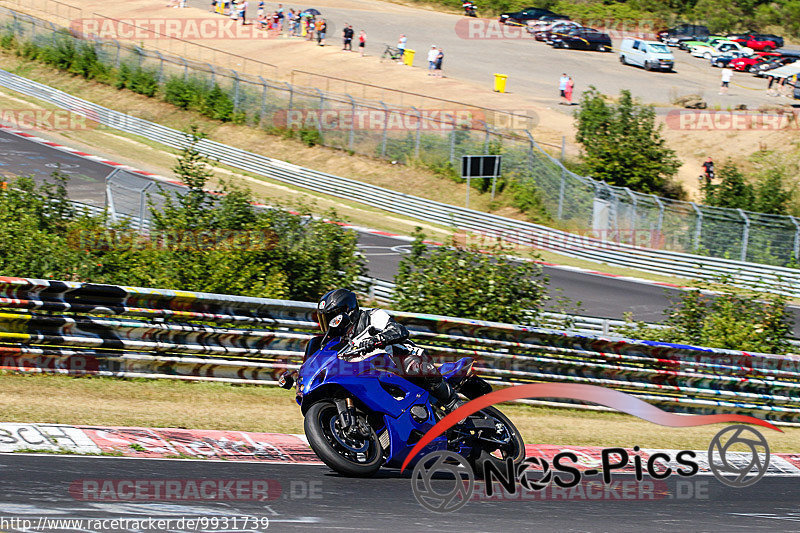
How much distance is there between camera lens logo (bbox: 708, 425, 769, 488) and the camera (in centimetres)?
988

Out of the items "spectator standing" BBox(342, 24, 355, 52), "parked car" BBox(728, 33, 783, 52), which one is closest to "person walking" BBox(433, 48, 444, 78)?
"spectator standing" BBox(342, 24, 355, 52)

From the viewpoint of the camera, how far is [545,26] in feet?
241

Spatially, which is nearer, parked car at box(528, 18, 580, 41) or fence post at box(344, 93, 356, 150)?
fence post at box(344, 93, 356, 150)

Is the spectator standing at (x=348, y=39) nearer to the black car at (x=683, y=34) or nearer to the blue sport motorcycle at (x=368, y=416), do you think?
the black car at (x=683, y=34)

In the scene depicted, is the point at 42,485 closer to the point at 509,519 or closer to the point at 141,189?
the point at 509,519

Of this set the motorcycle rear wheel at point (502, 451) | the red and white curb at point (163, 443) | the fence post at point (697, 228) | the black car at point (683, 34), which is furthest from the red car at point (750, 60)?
the motorcycle rear wheel at point (502, 451)

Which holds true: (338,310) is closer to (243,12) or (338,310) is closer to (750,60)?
(243,12)

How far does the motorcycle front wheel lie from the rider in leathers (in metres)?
0.65

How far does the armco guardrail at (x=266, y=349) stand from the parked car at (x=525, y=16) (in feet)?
217

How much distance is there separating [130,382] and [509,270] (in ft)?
22.6

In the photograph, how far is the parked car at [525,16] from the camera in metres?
76.8

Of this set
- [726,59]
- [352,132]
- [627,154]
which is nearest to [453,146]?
[352,132]

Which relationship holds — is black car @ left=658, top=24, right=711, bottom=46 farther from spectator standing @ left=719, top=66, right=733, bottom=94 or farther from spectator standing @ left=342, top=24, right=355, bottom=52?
spectator standing @ left=342, top=24, right=355, bottom=52

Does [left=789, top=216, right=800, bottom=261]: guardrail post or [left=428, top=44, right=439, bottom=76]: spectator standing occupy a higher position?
[left=428, top=44, right=439, bottom=76]: spectator standing
